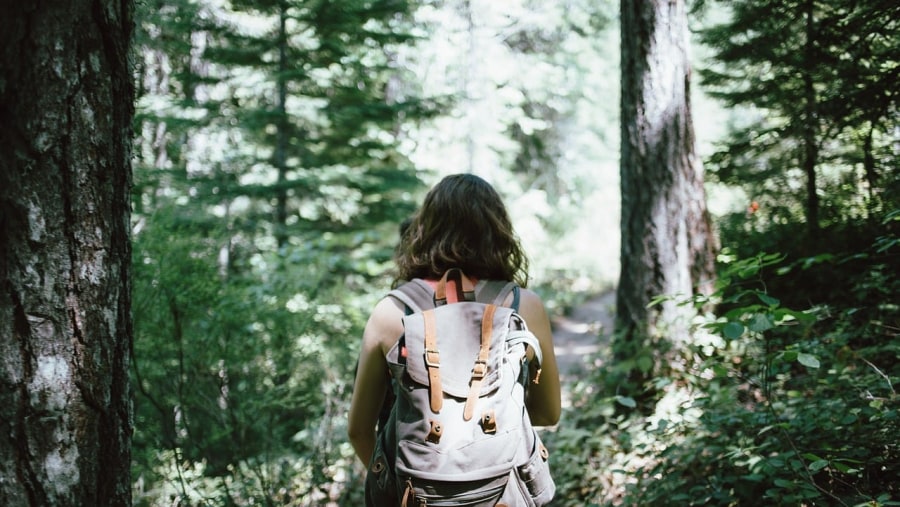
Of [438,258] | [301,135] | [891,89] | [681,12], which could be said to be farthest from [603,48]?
[438,258]

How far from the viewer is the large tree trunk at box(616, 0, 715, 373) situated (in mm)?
4293

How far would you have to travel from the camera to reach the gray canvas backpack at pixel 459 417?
5.48ft

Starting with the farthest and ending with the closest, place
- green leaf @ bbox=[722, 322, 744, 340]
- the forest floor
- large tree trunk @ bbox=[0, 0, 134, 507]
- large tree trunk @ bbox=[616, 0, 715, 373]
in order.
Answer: the forest floor
large tree trunk @ bbox=[616, 0, 715, 373]
green leaf @ bbox=[722, 322, 744, 340]
large tree trunk @ bbox=[0, 0, 134, 507]

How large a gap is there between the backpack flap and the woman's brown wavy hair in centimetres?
24

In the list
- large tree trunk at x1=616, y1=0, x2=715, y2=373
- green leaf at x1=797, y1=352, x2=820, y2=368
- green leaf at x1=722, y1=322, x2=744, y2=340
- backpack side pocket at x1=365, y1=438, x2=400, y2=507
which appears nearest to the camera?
backpack side pocket at x1=365, y1=438, x2=400, y2=507

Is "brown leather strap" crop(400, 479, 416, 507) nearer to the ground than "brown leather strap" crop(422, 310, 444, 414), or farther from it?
nearer to the ground

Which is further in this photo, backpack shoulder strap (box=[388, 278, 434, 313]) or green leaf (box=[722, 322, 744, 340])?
green leaf (box=[722, 322, 744, 340])

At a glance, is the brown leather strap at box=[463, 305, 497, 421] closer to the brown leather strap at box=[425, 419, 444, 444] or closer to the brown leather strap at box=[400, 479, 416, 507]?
the brown leather strap at box=[425, 419, 444, 444]

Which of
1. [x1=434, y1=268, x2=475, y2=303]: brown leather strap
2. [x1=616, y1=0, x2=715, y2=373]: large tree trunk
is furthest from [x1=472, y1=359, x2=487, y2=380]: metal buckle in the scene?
[x1=616, y1=0, x2=715, y2=373]: large tree trunk

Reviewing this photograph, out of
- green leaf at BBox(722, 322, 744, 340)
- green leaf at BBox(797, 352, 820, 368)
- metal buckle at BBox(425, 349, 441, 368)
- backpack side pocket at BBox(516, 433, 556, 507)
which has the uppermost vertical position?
metal buckle at BBox(425, 349, 441, 368)

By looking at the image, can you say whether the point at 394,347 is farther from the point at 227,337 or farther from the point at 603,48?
the point at 603,48

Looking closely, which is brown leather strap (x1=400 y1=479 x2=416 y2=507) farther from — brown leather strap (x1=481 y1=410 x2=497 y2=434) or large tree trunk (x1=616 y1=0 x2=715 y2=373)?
large tree trunk (x1=616 y1=0 x2=715 y2=373)

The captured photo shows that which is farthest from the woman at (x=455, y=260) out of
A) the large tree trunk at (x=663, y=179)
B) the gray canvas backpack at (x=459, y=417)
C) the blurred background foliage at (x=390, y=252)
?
the large tree trunk at (x=663, y=179)

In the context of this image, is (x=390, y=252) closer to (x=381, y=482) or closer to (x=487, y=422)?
(x=381, y=482)
